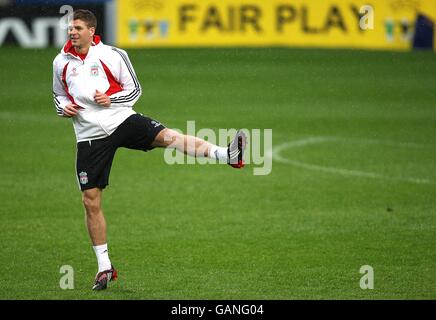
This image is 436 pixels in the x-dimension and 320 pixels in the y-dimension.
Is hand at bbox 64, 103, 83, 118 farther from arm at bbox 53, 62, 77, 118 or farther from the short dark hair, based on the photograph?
the short dark hair

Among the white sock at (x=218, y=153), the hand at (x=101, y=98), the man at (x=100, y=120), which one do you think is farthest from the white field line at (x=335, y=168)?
the hand at (x=101, y=98)

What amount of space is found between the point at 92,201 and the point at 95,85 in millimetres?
1021

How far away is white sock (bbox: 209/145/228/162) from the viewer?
29.5ft

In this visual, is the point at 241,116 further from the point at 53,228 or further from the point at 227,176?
the point at 53,228

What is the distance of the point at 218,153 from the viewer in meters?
9.04

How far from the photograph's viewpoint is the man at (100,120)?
900cm

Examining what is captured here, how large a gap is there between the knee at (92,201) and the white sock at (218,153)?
1.07m

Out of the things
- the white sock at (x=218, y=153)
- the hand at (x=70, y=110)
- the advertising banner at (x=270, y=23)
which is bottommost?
the white sock at (x=218, y=153)

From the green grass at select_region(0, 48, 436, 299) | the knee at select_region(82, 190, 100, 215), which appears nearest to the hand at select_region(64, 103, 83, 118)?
the knee at select_region(82, 190, 100, 215)

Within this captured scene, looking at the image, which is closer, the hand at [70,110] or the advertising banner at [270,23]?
the hand at [70,110]

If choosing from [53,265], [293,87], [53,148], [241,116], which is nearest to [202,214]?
[53,265]

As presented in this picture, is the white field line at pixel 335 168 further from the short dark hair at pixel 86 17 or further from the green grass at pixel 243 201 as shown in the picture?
the short dark hair at pixel 86 17

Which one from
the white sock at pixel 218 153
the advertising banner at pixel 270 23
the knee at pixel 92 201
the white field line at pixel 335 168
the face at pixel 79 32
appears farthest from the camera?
the advertising banner at pixel 270 23

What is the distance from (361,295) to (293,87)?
15.7 meters
